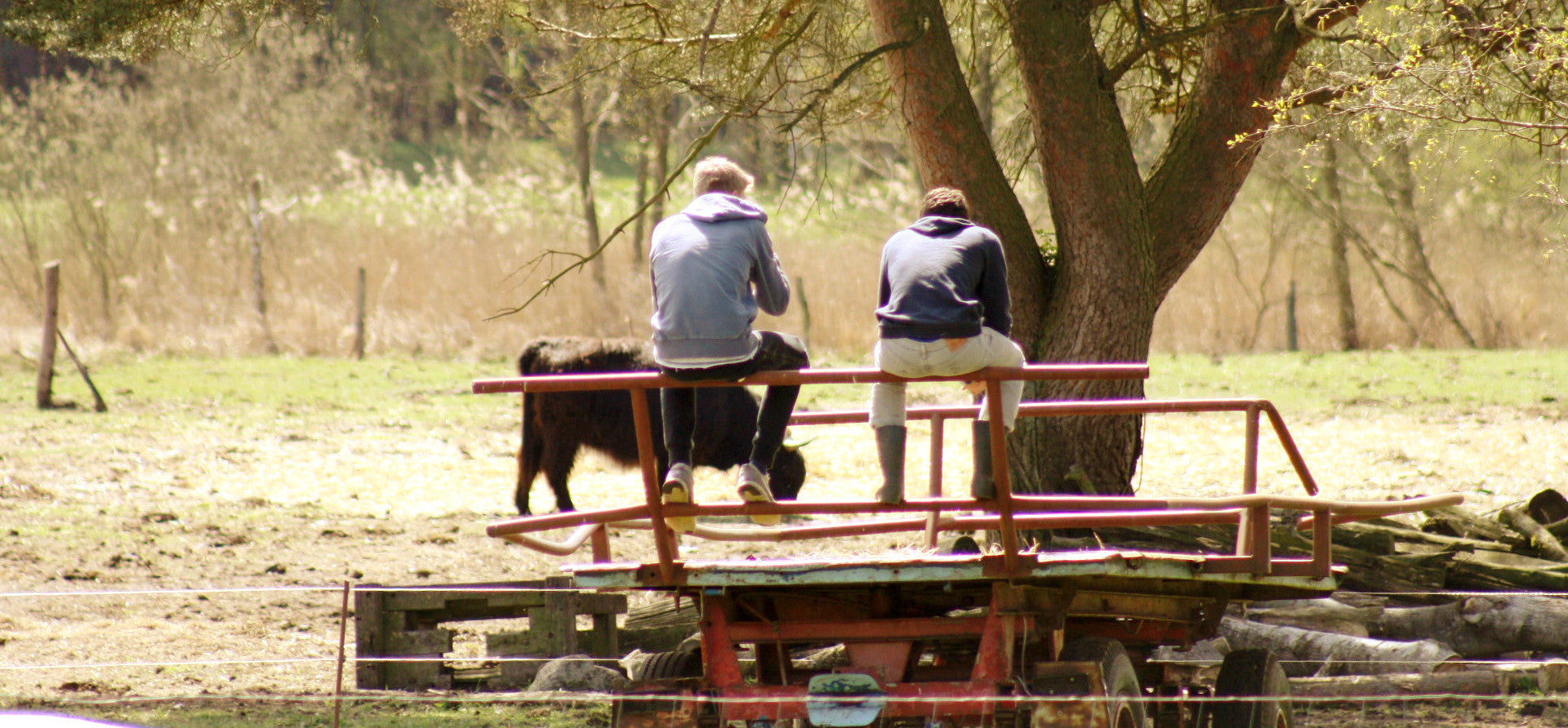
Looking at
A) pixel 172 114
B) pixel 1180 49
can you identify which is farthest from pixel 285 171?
pixel 1180 49

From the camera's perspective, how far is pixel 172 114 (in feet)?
82.1

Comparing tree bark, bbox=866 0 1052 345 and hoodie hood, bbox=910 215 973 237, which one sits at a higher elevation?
tree bark, bbox=866 0 1052 345

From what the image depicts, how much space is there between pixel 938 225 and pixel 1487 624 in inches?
142

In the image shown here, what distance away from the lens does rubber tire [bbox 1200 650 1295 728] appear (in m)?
4.49

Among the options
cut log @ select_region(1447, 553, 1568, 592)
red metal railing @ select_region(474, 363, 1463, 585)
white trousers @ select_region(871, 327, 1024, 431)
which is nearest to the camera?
red metal railing @ select_region(474, 363, 1463, 585)

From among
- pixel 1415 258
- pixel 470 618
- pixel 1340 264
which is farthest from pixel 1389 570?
pixel 1415 258

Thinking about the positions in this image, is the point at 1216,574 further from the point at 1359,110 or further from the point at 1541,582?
the point at 1541,582

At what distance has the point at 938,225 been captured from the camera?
4.50 metres

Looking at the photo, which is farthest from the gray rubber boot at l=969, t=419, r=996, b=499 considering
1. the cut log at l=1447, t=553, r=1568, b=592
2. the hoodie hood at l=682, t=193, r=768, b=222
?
the cut log at l=1447, t=553, r=1568, b=592

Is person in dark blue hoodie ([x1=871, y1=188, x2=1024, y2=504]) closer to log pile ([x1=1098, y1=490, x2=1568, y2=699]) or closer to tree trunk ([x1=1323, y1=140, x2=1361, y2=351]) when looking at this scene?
log pile ([x1=1098, y1=490, x2=1568, y2=699])

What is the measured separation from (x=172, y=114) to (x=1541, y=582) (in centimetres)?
2387

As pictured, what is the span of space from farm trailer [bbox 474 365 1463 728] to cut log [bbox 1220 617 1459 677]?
4.74ft

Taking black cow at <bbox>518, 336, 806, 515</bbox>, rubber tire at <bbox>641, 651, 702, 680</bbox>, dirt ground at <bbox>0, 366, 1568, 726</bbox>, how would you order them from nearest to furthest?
1. rubber tire at <bbox>641, 651, 702, 680</bbox>
2. dirt ground at <bbox>0, 366, 1568, 726</bbox>
3. black cow at <bbox>518, 336, 806, 515</bbox>

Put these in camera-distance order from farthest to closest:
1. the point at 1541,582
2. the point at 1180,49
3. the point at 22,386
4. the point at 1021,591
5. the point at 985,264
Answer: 1. the point at 22,386
2. the point at 1180,49
3. the point at 1541,582
4. the point at 985,264
5. the point at 1021,591
